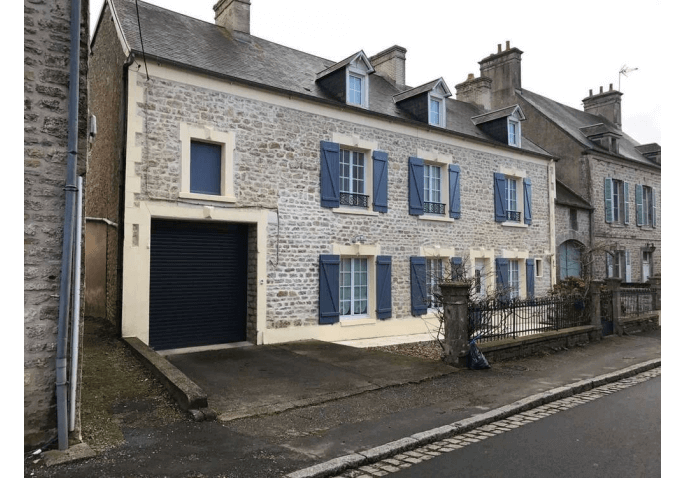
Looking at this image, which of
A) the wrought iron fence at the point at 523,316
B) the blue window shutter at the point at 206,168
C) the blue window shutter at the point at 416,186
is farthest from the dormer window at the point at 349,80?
the wrought iron fence at the point at 523,316

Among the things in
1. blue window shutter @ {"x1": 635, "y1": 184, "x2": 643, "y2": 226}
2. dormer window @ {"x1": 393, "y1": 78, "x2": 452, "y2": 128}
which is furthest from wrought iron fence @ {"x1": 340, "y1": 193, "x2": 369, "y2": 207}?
blue window shutter @ {"x1": 635, "y1": 184, "x2": 643, "y2": 226}

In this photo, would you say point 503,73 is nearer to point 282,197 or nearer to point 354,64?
point 354,64

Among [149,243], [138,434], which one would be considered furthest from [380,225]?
[138,434]

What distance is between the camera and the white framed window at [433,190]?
1381cm

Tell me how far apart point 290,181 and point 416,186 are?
378 centimetres

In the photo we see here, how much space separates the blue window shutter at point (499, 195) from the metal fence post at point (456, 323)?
7.41 metres

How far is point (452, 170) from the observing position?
14148 mm

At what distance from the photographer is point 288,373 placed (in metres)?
7.82

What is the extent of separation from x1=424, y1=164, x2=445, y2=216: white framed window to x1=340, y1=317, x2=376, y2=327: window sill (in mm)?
3492

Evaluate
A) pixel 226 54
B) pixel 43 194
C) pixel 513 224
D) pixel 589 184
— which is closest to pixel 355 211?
pixel 226 54

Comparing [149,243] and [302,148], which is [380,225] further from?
[149,243]

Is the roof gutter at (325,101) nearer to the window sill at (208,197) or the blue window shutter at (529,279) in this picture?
the window sill at (208,197)

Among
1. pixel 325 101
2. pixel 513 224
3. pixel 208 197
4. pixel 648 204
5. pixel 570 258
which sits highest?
pixel 325 101

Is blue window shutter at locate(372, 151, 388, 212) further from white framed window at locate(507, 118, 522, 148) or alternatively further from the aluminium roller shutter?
white framed window at locate(507, 118, 522, 148)
